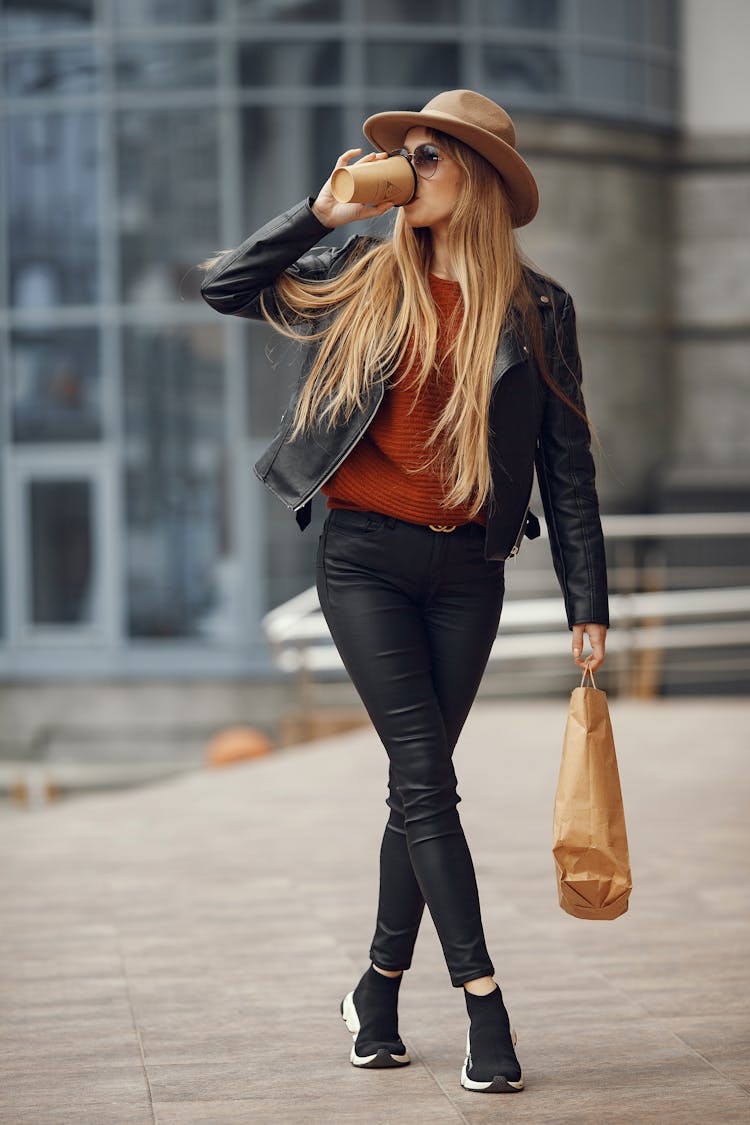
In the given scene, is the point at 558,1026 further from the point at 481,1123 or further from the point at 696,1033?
the point at 481,1123

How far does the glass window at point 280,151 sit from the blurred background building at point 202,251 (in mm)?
20

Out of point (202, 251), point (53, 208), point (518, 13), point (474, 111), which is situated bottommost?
point (474, 111)

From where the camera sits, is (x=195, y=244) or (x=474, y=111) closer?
(x=474, y=111)

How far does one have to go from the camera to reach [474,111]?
117 inches

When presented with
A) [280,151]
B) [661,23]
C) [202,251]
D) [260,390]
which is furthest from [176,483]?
[661,23]

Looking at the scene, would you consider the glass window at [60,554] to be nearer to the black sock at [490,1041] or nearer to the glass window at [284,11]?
the glass window at [284,11]

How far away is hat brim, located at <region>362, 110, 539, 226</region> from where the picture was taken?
292cm

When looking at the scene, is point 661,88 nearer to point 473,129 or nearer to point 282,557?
point 282,557

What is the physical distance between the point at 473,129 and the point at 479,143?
0.04 meters

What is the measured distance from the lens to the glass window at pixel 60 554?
14.0 meters

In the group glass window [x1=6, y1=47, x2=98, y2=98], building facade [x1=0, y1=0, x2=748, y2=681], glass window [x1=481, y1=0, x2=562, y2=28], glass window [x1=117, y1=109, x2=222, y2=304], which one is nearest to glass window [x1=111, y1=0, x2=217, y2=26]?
building facade [x1=0, y1=0, x2=748, y2=681]

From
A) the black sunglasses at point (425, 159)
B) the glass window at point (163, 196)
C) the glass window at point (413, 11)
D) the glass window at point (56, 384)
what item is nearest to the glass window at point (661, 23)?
the glass window at point (413, 11)

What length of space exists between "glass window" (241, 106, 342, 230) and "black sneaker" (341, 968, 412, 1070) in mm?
11102

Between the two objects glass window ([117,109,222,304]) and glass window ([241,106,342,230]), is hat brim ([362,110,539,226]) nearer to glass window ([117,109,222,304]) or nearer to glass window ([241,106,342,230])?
glass window ([241,106,342,230])
